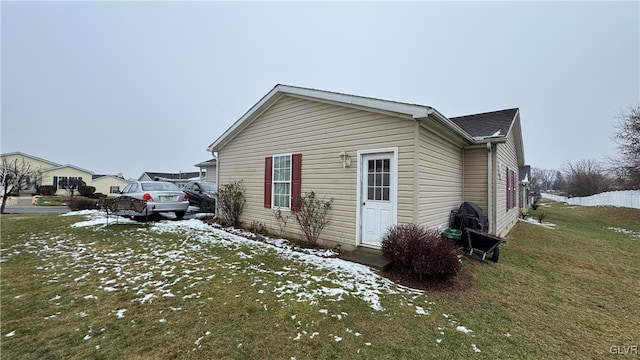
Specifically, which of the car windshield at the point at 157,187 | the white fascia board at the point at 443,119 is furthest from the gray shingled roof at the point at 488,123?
the car windshield at the point at 157,187

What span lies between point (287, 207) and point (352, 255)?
2.60 metres

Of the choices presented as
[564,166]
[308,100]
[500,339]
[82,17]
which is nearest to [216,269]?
[500,339]

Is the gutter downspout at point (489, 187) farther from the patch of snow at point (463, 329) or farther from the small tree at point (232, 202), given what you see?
the small tree at point (232, 202)

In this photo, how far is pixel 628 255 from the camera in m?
6.88

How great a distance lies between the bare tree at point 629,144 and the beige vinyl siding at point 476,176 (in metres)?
15.1

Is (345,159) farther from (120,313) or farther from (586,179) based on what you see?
(586,179)

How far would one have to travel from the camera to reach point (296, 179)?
693cm

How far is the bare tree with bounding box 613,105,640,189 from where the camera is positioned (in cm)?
1457

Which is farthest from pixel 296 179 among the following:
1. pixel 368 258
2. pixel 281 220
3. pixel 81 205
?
pixel 81 205

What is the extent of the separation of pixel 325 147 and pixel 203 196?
8.34 meters

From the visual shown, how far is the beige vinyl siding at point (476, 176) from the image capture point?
7.45 m

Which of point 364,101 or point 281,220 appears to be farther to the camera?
point 281,220

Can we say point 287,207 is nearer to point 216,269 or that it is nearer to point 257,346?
point 216,269

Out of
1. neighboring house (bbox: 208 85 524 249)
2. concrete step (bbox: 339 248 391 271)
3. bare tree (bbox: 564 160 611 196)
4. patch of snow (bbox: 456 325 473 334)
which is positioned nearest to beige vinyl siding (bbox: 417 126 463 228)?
neighboring house (bbox: 208 85 524 249)
